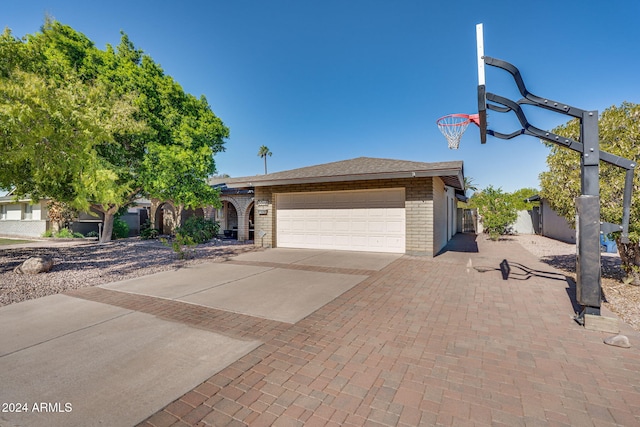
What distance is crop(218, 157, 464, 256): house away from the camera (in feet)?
31.4

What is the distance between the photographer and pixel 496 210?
671 inches

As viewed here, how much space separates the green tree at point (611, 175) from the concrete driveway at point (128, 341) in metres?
5.33

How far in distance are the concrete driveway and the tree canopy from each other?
337 centimetres

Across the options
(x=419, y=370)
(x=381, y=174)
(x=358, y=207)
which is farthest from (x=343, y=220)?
(x=419, y=370)

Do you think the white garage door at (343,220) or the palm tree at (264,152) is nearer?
the white garage door at (343,220)

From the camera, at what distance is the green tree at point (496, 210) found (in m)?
16.3

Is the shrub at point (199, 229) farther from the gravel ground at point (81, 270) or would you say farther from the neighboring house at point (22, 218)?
the neighboring house at point (22, 218)

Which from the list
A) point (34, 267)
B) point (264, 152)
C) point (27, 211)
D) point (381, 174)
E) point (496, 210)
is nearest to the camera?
point (34, 267)

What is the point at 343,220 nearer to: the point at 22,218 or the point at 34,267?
the point at 34,267

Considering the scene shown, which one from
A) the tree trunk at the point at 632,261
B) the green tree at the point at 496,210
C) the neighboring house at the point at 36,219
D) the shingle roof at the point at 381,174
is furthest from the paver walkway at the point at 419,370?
the neighboring house at the point at 36,219

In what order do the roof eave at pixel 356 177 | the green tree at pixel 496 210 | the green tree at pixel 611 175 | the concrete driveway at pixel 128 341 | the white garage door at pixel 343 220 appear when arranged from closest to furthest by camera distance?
the concrete driveway at pixel 128 341, the green tree at pixel 611 175, the roof eave at pixel 356 177, the white garage door at pixel 343 220, the green tree at pixel 496 210

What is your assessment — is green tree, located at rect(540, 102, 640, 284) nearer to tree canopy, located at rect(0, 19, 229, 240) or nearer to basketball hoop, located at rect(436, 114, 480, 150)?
basketball hoop, located at rect(436, 114, 480, 150)

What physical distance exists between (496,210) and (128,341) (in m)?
19.2

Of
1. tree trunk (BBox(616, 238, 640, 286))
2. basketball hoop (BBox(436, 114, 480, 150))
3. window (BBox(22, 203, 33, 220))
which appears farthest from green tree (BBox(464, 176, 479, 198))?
window (BBox(22, 203, 33, 220))
